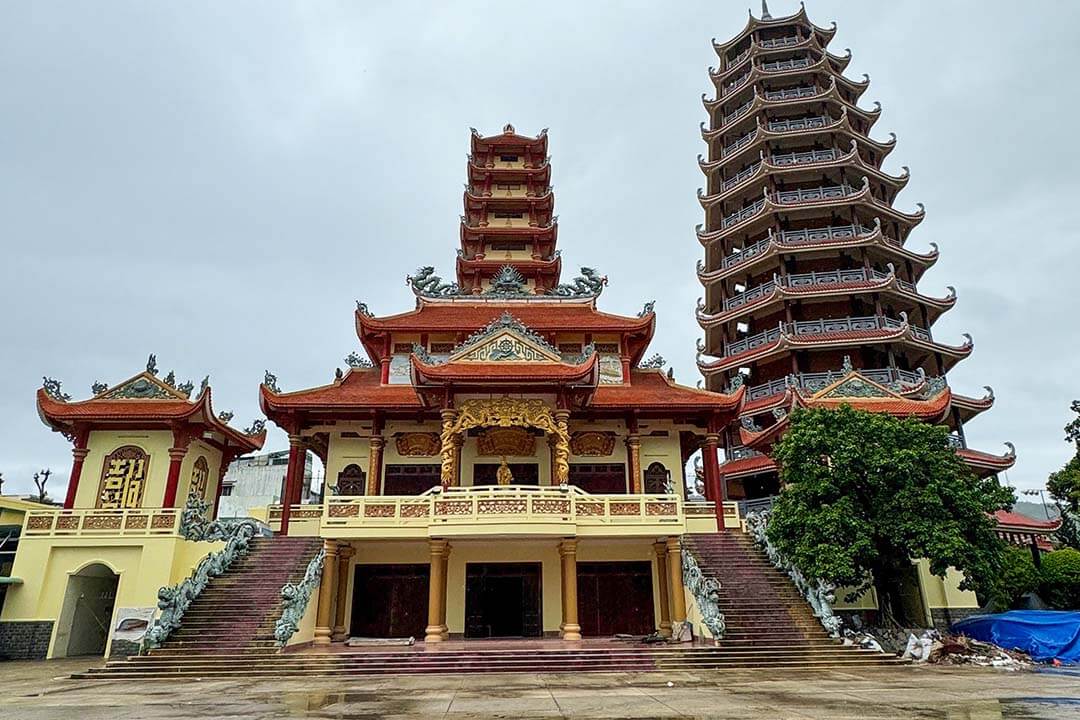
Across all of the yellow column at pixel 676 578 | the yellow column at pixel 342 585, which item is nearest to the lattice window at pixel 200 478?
the yellow column at pixel 342 585

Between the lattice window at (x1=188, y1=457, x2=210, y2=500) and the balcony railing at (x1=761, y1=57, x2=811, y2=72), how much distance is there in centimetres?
3273

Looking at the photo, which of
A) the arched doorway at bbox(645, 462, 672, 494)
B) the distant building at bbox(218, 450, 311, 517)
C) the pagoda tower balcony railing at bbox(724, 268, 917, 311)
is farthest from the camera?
the distant building at bbox(218, 450, 311, 517)

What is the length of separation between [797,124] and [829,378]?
14.5m

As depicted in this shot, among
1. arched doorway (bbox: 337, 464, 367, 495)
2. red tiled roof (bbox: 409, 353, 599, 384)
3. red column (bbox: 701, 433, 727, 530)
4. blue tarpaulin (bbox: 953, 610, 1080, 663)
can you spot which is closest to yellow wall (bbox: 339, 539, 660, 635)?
red column (bbox: 701, 433, 727, 530)

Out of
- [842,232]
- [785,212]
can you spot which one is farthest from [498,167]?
[842,232]

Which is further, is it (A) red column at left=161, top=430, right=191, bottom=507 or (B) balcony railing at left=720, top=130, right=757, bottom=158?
(B) balcony railing at left=720, top=130, right=757, bottom=158

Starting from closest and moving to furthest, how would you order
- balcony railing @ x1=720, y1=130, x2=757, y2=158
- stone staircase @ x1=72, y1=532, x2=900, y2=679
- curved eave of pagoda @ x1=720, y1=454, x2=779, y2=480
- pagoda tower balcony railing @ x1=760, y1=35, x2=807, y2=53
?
stone staircase @ x1=72, y1=532, x2=900, y2=679 → curved eave of pagoda @ x1=720, y1=454, x2=779, y2=480 → balcony railing @ x1=720, y1=130, x2=757, y2=158 → pagoda tower balcony railing @ x1=760, y1=35, x2=807, y2=53

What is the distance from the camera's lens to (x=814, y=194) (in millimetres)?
31344

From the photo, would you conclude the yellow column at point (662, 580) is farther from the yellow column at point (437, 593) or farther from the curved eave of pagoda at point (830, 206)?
the curved eave of pagoda at point (830, 206)

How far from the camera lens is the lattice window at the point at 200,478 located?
19500mm

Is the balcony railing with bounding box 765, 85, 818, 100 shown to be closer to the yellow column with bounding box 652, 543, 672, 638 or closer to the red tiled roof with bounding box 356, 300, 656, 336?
the red tiled roof with bounding box 356, 300, 656, 336

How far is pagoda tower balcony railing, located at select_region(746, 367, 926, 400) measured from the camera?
26.3 m

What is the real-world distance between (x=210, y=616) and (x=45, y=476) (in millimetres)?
33385

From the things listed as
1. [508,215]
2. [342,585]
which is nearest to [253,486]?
[508,215]
